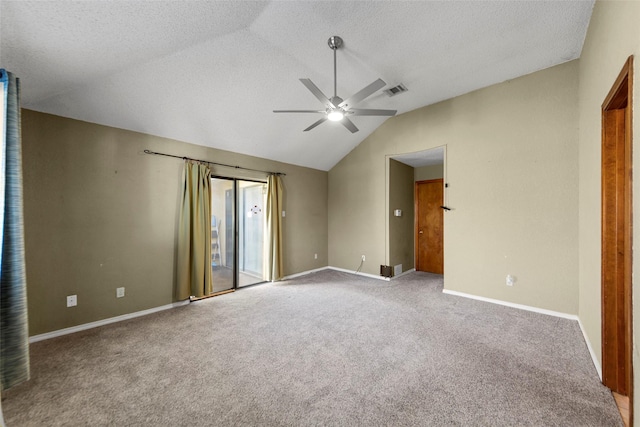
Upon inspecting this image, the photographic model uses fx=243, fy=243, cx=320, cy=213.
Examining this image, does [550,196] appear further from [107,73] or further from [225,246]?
[225,246]

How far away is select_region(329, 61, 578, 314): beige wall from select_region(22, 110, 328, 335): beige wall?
→ 4000 millimetres

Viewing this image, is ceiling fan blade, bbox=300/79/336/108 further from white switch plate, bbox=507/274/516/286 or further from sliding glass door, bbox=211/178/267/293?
white switch plate, bbox=507/274/516/286

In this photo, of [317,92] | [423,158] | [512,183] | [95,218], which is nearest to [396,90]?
[423,158]

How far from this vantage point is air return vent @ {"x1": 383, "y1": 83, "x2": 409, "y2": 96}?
3576mm

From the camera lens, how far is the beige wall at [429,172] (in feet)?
17.4

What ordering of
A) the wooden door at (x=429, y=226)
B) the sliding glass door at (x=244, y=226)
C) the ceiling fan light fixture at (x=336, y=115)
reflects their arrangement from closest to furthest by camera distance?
the ceiling fan light fixture at (x=336, y=115) < the sliding glass door at (x=244, y=226) < the wooden door at (x=429, y=226)

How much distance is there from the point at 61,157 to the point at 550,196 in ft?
19.4

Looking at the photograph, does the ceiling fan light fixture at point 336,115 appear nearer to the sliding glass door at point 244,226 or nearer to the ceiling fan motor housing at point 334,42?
the ceiling fan motor housing at point 334,42

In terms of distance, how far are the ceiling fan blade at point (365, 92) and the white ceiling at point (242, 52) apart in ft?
2.24

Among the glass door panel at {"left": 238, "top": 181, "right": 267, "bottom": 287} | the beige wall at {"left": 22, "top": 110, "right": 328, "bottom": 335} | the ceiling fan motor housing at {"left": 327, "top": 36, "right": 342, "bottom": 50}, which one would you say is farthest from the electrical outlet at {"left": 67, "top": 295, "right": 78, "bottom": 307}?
the ceiling fan motor housing at {"left": 327, "top": 36, "right": 342, "bottom": 50}

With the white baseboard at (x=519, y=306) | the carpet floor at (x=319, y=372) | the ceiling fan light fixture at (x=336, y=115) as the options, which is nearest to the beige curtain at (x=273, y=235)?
the carpet floor at (x=319, y=372)

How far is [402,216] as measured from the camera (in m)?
5.29

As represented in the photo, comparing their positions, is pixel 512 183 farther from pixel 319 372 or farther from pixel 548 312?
pixel 319 372

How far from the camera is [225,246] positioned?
5668mm
